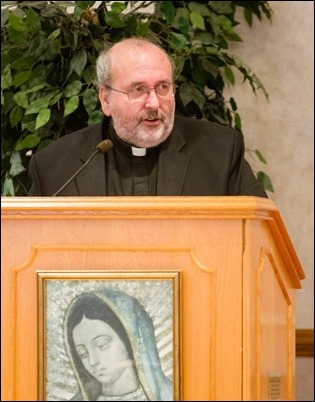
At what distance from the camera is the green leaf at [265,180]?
533cm

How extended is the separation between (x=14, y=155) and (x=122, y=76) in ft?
3.48

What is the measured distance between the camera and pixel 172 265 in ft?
9.11

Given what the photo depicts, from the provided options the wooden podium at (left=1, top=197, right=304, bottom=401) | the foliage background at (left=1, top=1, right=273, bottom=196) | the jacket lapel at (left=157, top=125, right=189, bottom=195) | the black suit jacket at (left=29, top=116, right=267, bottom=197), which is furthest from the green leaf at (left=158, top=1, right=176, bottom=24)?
the wooden podium at (left=1, top=197, right=304, bottom=401)

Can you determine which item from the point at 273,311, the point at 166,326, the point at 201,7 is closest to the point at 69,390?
the point at 166,326

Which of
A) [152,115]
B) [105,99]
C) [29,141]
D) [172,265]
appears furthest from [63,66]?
[172,265]

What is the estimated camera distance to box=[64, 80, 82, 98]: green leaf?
4.90 m

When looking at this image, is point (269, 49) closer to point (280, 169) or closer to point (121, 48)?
point (280, 169)

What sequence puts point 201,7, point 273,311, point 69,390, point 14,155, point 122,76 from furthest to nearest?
point 201,7 < point 14,155 < point 122,76 < point 273,311 < point 69,390

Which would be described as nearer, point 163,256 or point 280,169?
point 163,256

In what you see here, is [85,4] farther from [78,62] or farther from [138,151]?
[138,151]

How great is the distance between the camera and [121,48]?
165 inches

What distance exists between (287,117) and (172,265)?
3.12 meters

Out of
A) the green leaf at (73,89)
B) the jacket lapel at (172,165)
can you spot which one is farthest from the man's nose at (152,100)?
the green leaf at (73,89)

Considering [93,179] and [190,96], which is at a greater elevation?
[190,96]
